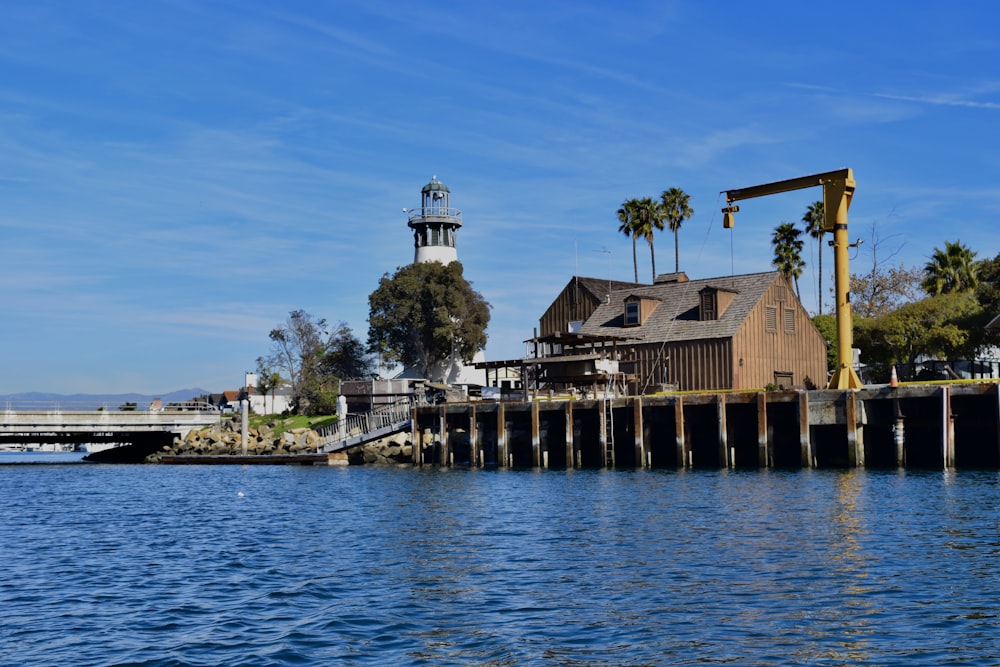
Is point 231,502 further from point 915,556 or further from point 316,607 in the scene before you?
point 915,556

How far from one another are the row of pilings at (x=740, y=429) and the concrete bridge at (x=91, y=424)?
81.5 feet

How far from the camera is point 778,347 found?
64.4m

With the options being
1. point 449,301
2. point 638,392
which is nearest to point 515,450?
point 638,392

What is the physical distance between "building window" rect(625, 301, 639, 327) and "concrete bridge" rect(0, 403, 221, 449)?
31.2 metres

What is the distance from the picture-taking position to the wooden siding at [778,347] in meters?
61.2

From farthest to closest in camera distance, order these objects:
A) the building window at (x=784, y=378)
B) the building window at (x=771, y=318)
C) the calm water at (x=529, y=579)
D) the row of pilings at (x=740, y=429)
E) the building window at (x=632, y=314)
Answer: the building window at (x=632, y=314)
the building window at (x=784, y=378)
the building window at (x=771, y=318)
the row of pilings at (x=740, y=429)
the calm water at (x=529, y=579)

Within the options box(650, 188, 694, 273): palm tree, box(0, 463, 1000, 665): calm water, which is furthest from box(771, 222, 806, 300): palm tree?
box(0, 463, 1000, 665): calm water

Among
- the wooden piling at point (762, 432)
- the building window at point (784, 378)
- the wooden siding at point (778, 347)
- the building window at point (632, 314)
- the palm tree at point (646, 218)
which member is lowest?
the wooden piling at point (762, 432)

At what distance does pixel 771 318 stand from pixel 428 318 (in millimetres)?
32524

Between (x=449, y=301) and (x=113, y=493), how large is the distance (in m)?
44.0

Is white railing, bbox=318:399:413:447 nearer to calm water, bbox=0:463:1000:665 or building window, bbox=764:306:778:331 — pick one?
building window, bbox=764:306:778:331

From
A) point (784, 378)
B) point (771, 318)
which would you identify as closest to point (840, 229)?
point (771, 318)

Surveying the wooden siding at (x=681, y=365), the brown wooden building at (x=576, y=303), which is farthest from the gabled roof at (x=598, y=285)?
the wooden siding at (x=681, y=365)

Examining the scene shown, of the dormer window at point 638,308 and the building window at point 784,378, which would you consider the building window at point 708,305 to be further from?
the building window at point 784,378
